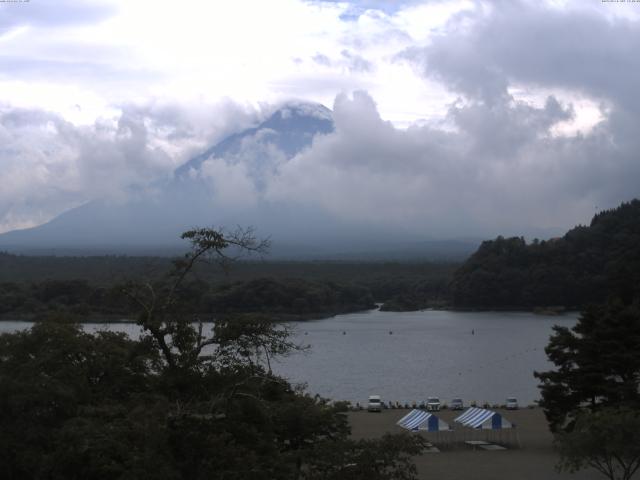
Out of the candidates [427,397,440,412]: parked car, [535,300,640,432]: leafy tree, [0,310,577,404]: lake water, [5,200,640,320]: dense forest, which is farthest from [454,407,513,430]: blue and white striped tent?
[5,200,640,320]: dense forest

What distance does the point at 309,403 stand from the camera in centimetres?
1101

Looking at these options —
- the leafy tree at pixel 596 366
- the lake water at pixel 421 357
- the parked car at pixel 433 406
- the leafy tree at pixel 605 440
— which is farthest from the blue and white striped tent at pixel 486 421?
the leafy tree at pixel 605 440

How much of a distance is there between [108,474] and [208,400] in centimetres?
97

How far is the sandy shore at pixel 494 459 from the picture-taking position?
1252cm

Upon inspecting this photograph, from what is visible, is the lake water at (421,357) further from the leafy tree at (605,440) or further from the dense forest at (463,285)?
the leafy tree at (605,440)

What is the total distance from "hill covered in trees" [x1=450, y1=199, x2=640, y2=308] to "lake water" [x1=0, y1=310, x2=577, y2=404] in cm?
380

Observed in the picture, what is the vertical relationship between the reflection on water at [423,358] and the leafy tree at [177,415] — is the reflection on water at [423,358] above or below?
below

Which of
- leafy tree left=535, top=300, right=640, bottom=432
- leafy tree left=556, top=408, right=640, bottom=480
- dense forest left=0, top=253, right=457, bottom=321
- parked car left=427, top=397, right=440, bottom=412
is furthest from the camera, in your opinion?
dense forest left=0, top=253, right=457, bottom=321

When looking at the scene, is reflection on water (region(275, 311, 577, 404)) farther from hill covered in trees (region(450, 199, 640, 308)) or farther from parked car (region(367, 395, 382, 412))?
hill covered in trees (region(450, 199, 640, 308))

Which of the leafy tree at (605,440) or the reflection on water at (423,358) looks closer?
the leafy tree at (605,440)

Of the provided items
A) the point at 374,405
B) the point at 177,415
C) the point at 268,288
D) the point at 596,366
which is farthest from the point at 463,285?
the point at 177,415

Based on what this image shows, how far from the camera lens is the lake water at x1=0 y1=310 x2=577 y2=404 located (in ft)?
79.0

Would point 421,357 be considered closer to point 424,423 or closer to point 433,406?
point 433,406

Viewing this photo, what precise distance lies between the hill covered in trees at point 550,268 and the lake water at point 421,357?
3.80 m
